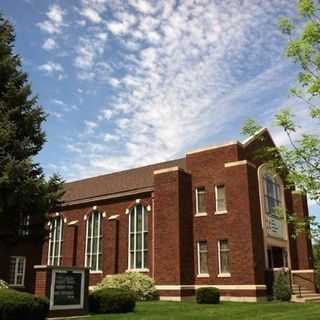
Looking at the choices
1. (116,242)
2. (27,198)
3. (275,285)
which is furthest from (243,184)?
(27,198)

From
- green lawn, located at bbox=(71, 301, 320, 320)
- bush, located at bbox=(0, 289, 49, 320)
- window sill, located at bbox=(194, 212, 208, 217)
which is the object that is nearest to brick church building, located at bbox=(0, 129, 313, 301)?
window sill, located at bbox=(194, 212, 208, 217)

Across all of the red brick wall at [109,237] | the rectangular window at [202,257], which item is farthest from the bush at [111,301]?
the red brick wall at [109,237]

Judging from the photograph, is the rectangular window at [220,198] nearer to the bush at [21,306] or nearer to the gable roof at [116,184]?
the gable roof at [116,184]

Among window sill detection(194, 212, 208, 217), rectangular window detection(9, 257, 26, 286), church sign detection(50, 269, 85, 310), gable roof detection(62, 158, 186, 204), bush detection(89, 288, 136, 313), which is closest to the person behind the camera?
church sign detection(50, 269, 85, 310)

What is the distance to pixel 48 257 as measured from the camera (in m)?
39.6

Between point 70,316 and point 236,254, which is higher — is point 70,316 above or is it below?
below

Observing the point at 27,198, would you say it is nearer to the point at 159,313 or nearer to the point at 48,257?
the point at 159,313

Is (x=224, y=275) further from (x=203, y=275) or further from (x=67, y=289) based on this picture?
(x=67, y=289)

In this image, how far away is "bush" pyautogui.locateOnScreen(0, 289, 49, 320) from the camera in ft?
53.0

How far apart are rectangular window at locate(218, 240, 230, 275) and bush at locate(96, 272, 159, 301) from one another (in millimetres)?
4667

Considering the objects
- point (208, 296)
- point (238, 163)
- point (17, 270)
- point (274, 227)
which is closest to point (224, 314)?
point (208, 296)

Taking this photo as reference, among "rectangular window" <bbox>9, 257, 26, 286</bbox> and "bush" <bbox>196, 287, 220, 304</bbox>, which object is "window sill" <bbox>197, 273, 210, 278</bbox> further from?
"rectangular window" <bbox>9, 257, 26, 286</bbox>

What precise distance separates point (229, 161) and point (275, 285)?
28.4 ft

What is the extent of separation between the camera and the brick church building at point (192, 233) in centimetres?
2983
